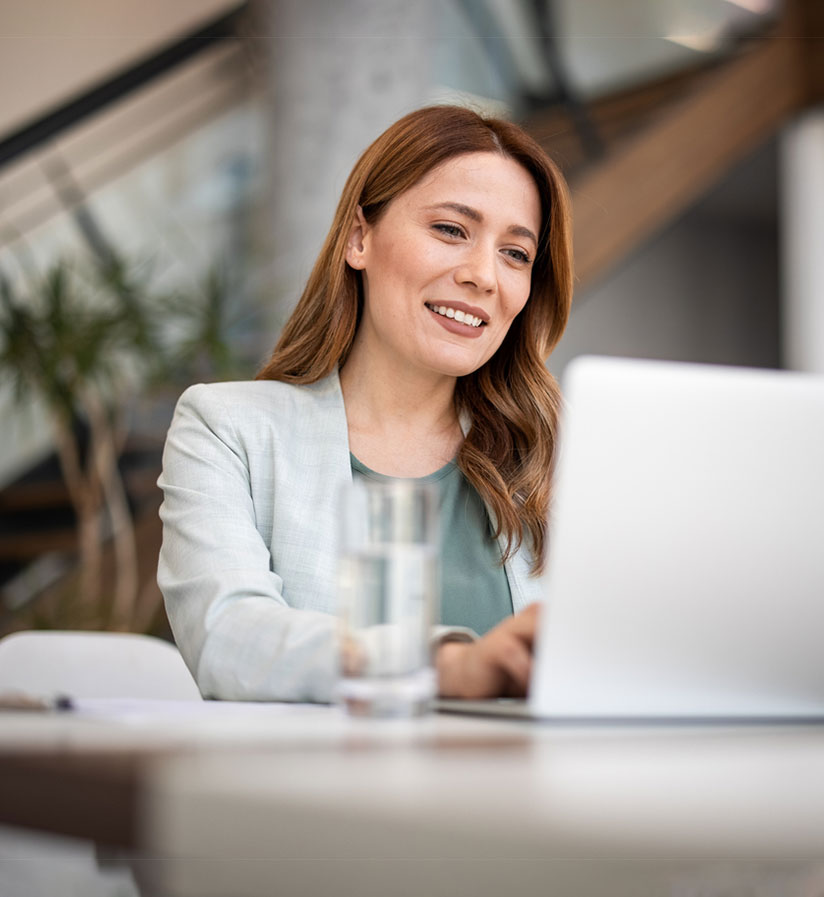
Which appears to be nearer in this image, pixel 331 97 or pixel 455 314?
pixel 455 314

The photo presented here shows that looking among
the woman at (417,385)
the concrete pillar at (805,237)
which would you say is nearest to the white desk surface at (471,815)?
the woman at (417,385)

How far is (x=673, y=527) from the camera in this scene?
27.5 inches

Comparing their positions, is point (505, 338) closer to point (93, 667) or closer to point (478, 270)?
point (478, 270)

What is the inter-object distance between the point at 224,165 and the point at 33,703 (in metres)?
4.66

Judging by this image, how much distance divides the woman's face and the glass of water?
99cm

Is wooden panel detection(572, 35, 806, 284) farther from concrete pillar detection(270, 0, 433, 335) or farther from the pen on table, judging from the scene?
the pen on table

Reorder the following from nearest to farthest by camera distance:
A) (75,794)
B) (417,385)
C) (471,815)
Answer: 1. (471,815)
2. (75,794)
3. (417,385)

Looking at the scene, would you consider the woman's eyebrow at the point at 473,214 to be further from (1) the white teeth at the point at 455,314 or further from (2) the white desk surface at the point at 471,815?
(2) the white desk surface at the point at 471,815

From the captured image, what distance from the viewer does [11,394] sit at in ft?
15.3

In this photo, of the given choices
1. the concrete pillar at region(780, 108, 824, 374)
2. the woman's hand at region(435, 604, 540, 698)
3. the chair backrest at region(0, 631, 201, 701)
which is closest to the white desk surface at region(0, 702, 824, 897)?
the woman's hand at region(435, 604, 540, 698)

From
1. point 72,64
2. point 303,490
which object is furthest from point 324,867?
point 72,64

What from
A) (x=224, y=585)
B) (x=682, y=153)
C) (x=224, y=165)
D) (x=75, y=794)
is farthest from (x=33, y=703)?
(x=224, y=165)

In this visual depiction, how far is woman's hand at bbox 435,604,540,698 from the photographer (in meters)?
0.88

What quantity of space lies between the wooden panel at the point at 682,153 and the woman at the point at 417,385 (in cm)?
219
